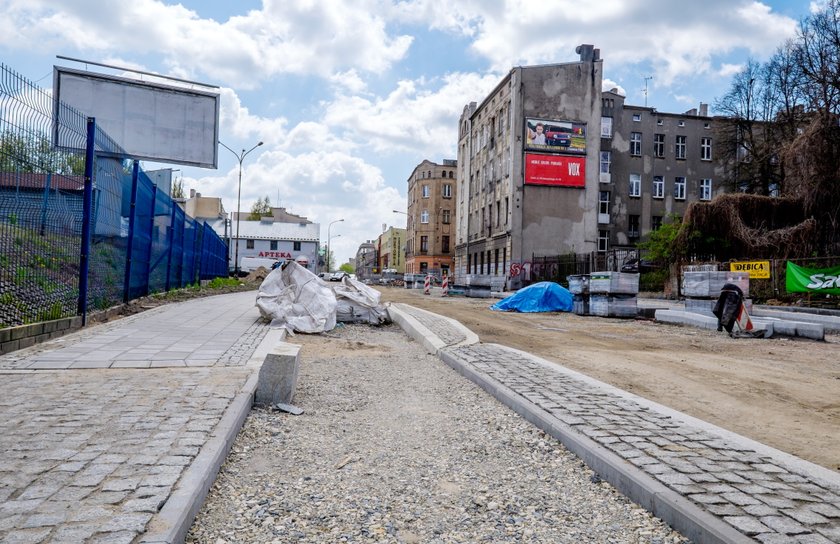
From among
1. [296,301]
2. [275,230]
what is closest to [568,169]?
[296,301]

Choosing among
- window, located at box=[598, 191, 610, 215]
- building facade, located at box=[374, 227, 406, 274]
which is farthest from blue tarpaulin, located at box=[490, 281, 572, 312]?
building facade, located at box=[374, 227, 406, 274]

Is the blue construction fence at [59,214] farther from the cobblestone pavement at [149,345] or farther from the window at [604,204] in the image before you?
the window at [604,204]

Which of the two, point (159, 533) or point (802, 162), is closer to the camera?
point (159, 533)

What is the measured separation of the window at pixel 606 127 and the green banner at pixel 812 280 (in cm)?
2761

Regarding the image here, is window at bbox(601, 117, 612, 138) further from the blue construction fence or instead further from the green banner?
the blue construction fence

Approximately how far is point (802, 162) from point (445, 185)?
5575cm

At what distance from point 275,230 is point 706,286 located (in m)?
65.8

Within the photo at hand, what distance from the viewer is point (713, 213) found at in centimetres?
2788

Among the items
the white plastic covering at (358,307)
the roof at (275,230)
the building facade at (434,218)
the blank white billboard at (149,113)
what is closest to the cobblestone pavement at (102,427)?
the white plastic covering at (358,307)

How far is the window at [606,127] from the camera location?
46344 mm

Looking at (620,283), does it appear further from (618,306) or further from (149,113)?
(149,113)

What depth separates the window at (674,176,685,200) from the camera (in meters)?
47.6

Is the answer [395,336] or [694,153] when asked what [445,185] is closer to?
[694,153]

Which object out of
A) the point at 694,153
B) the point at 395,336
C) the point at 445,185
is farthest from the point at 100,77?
the point at 445,185
